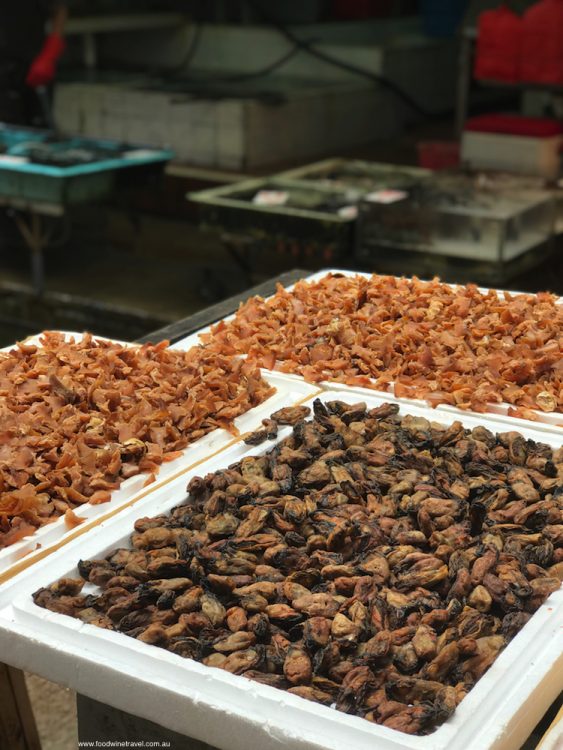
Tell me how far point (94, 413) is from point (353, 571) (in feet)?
2.20

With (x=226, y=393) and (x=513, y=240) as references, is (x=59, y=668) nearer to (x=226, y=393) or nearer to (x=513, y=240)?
(x=226, y=393)

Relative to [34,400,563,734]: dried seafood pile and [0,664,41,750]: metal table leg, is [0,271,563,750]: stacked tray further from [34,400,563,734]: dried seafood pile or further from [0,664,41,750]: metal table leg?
[0,664,41,750]: metal table leg

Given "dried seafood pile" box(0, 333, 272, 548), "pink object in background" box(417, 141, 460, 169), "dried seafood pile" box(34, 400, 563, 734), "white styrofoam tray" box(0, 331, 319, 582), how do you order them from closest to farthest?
"dried seafood pile" box(34, 400, 563, 734)
"white styrofoam tray" box(0, 331, 319, 582)
"dried seafood pile" box(0, 333, 272, 548)
"pink object in background" box(417, 141, 460, 169)

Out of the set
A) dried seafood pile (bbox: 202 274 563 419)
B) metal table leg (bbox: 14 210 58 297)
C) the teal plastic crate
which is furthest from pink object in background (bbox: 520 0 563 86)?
dried seafood pile (bbox: 202 274 563 419)

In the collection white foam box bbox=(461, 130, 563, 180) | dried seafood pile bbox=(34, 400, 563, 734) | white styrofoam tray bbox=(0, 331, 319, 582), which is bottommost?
white foam box bbox=(461, 130, 563, 180)

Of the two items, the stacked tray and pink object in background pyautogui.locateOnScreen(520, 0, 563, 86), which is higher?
pink object in background pyautogui.locateOnScreen(520, 0, 563, 86)

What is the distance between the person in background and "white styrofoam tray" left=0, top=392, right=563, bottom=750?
19.1ft

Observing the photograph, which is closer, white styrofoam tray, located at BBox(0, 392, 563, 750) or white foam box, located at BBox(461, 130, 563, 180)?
white styrofoam tray, located at BBox(0, 392, 563, 750)

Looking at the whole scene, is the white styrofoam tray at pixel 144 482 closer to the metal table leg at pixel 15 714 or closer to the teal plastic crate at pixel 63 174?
the metal table leg at pixel 15 714

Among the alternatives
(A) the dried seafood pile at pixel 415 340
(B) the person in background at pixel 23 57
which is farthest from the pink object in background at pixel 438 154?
(A) the dried seafood pile at pixel 415 340

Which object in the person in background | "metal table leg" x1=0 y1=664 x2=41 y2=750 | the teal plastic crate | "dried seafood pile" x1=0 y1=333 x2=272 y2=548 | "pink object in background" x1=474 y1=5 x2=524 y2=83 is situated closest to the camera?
"dried seafood pile" x1=0 y1=333 x2=272 y2=548

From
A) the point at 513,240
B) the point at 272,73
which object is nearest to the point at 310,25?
the point at 272,73

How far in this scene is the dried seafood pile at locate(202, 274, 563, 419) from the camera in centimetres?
212

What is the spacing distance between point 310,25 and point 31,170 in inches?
196
